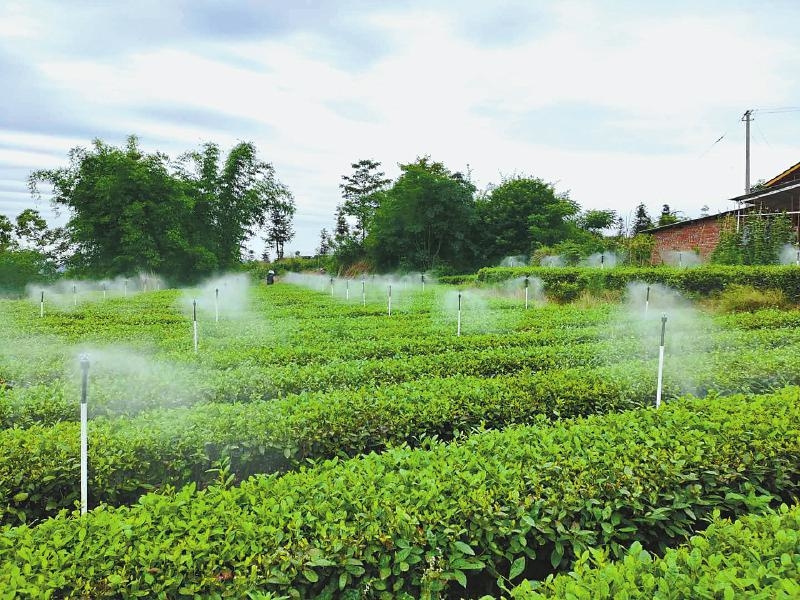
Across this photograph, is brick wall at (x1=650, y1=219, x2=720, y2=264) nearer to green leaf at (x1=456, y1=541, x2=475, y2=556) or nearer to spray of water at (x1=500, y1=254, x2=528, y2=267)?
spray of water at (x1=500, y1=254, x2=528, y2=267)

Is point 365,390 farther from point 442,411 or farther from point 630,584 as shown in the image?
point 630,584

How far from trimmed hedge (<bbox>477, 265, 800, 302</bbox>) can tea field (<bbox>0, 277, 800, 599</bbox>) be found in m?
8.41

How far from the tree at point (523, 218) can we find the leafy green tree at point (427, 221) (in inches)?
48.5

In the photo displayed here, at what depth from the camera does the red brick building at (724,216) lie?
24.8 m

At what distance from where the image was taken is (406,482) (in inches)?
132

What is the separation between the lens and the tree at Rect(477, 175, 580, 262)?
34750mm

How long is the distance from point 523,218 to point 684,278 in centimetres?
2042

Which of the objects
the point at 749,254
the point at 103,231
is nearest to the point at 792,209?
the point at 749,254

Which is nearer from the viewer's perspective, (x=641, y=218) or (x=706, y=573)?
(x=706, y=573)

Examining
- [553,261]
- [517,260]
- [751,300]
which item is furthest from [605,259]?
[751,300]

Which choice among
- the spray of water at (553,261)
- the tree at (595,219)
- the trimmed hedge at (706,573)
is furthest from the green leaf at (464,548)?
the tree at (595,219)

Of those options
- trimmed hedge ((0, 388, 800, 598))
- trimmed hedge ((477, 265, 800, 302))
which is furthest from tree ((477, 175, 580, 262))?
trimmed hedge ((0, 388, 800, 598))

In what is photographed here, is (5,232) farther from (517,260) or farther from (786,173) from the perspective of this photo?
(786,173)

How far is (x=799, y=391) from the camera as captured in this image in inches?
212
